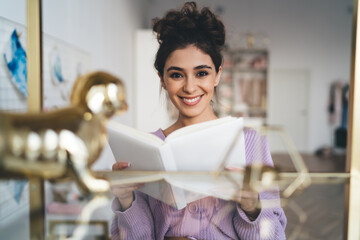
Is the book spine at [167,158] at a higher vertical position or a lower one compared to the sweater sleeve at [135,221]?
higher

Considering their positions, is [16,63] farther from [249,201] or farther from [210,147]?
[249,201]

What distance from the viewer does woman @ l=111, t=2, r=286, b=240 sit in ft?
1.53

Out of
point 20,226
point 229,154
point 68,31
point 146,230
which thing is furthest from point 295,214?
point 68,31

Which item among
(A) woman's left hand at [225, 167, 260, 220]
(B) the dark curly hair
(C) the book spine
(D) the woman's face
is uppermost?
(B) the dark curly hair

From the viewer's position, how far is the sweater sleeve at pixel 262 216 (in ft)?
1.56

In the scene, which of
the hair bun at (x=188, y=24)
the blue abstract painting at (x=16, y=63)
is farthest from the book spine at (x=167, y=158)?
the blue abstract painting at (x=16, y=63)

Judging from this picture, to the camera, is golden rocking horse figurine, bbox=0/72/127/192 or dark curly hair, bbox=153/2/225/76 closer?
golden rocking horse figurine, bbox=0/72/127/192

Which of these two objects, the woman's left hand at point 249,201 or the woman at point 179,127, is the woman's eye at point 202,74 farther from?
the woman's left hand at point 249,201

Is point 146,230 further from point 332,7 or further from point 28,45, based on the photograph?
point 332,7

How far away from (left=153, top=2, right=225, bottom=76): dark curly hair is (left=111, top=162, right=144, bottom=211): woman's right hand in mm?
213

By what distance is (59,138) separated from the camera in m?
0.34

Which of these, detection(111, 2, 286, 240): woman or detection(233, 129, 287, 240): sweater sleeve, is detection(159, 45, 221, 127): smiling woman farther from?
detection(233, 129, 287, 240): sweater sleeve

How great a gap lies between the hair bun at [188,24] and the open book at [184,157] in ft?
0.56

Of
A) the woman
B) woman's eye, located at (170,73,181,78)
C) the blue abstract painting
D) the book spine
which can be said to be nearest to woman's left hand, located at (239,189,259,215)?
the woman
